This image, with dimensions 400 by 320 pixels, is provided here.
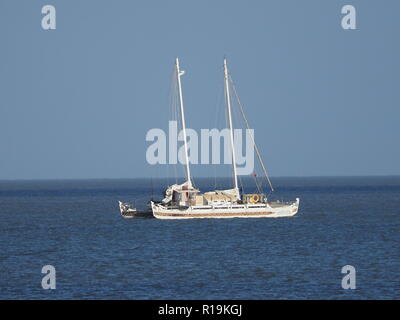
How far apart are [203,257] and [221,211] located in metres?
31.3

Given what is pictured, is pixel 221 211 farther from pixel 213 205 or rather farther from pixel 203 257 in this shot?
pixel 203 257

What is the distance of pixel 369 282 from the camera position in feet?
191

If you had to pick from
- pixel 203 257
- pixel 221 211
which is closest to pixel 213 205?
pixel 221 211

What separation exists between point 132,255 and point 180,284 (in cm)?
1761

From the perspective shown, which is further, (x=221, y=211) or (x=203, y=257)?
(x=221, y=211)

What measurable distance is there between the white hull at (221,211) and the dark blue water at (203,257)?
1.14m

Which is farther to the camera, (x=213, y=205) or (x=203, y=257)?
(x=213, y=205)

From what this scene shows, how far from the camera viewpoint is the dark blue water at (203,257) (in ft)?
181

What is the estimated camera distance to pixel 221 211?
104125 millimetres

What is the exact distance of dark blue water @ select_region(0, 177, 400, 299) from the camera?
181 ft

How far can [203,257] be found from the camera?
7294 centimetres
